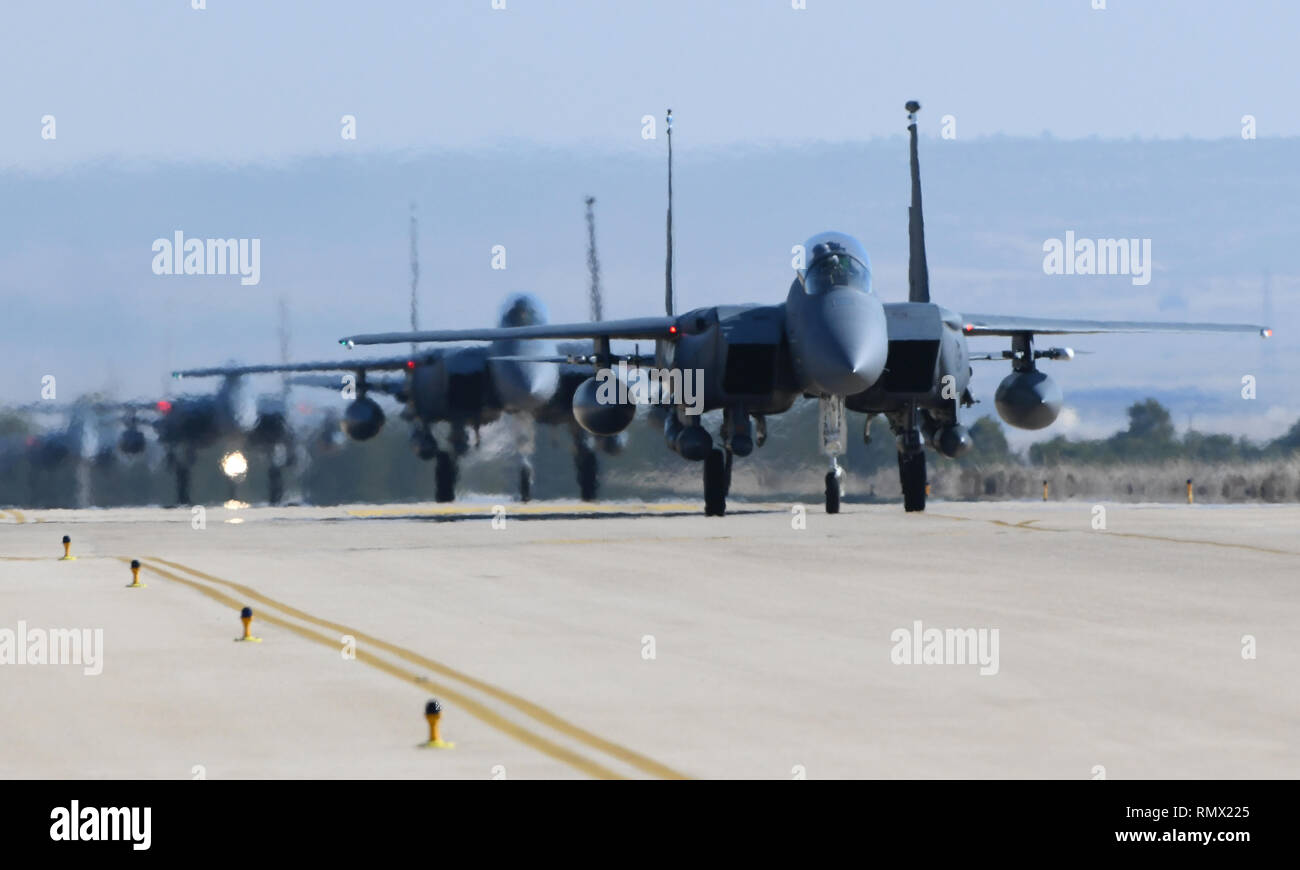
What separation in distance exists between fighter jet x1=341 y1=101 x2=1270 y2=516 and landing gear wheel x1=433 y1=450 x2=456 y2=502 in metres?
11.9

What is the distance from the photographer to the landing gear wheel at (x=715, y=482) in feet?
115

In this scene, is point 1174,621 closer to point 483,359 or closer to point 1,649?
point 1,649

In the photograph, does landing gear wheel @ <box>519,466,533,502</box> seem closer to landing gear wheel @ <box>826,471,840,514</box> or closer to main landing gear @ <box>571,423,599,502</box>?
main landing gear @ <box>571,423,599,502</box>

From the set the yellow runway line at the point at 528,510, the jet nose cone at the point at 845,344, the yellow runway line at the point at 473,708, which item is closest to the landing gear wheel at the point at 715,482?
the jet nose cone at the point at 845,344

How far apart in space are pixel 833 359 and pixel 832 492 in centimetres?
470

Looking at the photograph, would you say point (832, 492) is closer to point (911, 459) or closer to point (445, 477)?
point (911, 459)

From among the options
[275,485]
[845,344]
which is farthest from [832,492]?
[275,485]

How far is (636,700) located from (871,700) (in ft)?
4.33

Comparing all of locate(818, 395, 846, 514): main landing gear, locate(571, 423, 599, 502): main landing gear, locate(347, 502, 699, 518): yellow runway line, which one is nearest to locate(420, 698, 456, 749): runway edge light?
locate(818, 395, 846, 514): main landing gear

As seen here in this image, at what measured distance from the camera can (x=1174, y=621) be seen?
15492mm

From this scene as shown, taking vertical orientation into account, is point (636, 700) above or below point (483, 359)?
below

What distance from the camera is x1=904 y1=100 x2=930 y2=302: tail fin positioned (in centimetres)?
3988

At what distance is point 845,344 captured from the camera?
32.0m
